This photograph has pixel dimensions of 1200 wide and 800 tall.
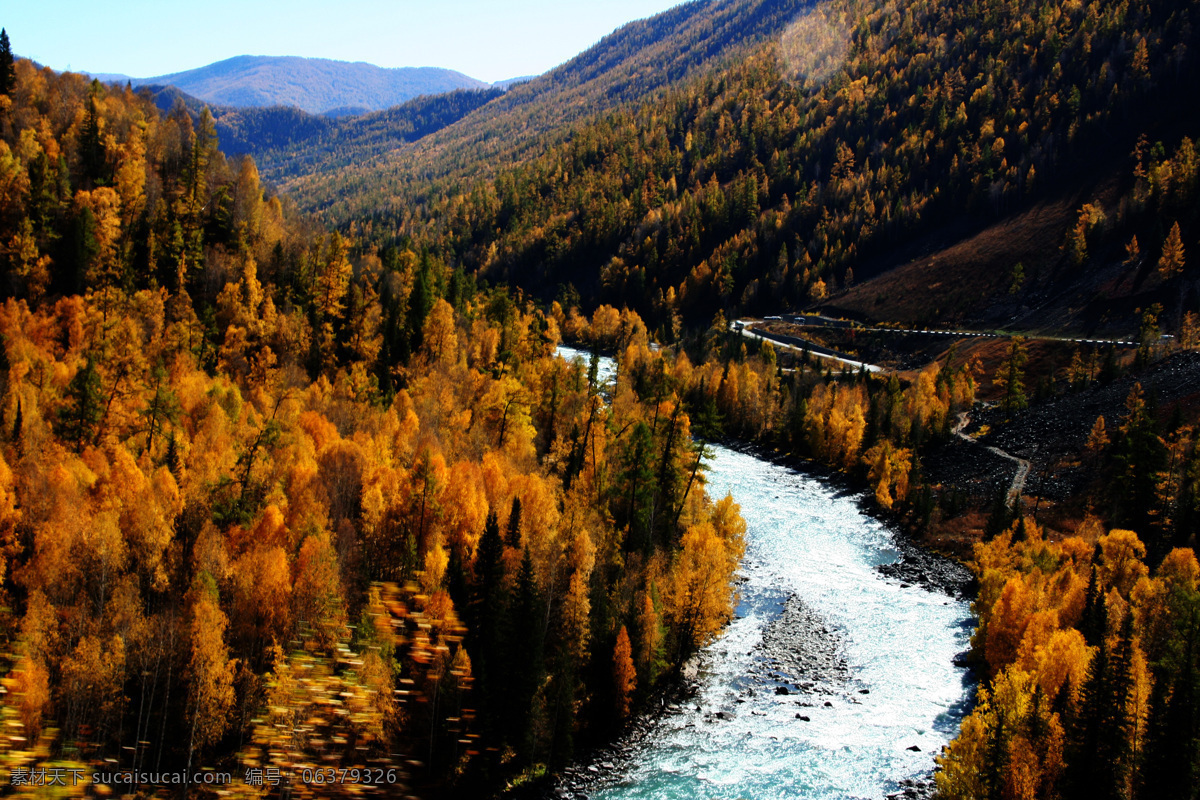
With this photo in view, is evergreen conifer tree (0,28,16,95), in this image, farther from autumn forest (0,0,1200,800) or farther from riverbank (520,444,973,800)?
riverbank (520,444,973,800)

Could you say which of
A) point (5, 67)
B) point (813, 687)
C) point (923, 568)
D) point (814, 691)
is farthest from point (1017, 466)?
point (5, 67)

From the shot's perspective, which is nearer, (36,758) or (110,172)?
(36,758)

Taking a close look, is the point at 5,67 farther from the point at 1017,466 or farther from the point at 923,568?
the point at 1017,466

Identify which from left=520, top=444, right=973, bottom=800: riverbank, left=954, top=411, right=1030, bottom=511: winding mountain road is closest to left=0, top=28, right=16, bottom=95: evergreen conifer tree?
left=520, top=444, right=973, bottom=800: riverbank

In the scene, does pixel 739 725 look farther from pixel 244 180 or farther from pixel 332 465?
pixel 244 180

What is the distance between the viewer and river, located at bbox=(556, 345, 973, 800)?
36844 mm

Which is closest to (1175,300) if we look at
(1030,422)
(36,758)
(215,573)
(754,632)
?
(1030,422)

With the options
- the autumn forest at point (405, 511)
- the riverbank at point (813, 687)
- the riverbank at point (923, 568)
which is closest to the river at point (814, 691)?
the riverbank at point (813, 687)

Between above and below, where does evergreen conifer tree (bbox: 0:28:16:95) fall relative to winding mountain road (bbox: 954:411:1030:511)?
above

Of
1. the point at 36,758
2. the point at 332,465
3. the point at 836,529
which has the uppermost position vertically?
the point at 36,758

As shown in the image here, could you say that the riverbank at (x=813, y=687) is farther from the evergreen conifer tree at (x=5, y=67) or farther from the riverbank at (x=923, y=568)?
the evergreen conifer tree at (x=5, y=67)

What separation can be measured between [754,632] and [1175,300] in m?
121

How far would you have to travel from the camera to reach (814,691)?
149 feet

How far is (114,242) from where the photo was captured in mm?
72062
